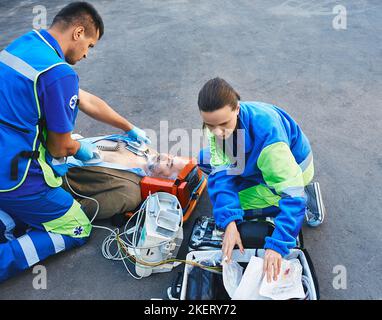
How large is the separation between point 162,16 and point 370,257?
16.6ft

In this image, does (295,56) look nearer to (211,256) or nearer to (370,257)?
(370,257)

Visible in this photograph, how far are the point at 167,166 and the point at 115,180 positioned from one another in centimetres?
38

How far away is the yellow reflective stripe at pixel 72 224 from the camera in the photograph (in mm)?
2535

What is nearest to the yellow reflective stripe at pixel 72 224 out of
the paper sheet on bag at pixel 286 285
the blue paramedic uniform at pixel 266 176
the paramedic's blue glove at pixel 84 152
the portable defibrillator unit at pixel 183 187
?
the paramedic's blue glove at pixel 84 152

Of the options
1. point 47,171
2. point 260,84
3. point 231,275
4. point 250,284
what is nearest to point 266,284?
point 250,284

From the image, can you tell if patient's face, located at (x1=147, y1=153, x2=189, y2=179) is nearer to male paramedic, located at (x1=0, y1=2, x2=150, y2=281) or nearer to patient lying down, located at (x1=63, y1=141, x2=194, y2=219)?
patient lying down, located at (x1=63, y1=141, x2=194, y2=219)

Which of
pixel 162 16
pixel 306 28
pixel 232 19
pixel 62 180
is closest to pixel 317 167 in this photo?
pixel 62 180

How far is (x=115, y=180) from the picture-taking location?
2.76 metres

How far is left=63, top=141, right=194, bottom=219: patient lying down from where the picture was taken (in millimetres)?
2744

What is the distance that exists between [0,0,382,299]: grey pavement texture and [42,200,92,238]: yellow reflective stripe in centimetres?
14

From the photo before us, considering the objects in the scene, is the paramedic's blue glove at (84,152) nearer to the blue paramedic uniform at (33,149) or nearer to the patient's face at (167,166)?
the blue paramedic uniform at (33,149)

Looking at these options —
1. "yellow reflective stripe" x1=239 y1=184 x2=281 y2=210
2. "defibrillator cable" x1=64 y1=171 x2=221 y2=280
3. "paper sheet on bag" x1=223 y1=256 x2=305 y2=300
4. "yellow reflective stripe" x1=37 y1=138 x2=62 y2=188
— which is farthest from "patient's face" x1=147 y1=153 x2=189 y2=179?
"paper sheet on bag" x1=223 y1=256 x2=305 y2=300

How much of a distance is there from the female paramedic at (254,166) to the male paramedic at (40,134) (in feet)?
2.81
